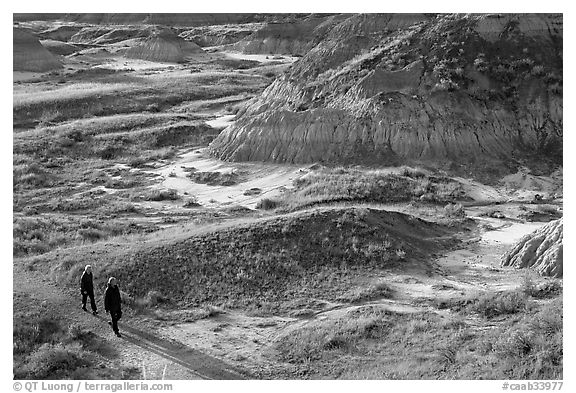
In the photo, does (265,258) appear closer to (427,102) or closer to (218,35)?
(427,102)

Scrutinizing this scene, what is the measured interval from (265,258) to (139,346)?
5154 mm

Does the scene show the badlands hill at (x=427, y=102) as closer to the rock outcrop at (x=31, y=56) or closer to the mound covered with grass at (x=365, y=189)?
the mound covered with grass at (x=365, y=189)

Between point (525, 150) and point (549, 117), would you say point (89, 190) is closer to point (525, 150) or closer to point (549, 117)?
point (525, 150)

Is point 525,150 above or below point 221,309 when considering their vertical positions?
above

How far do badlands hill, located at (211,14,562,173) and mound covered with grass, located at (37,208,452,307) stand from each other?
1065cm

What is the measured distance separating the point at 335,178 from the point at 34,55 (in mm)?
50137

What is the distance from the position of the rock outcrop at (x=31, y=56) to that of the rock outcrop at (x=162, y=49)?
40.1 feet

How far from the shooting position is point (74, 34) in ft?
330

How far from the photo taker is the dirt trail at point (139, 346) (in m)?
12.4

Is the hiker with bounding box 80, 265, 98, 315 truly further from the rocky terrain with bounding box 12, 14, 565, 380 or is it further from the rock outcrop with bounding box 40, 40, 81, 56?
the rock outcrop with bounding box 40, 40, 81, 56

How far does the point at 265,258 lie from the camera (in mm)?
17625

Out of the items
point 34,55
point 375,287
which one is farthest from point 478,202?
point 34,55

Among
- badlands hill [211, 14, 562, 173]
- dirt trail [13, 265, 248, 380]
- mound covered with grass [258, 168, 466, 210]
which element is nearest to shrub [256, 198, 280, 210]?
mound covered with grass [258, 168, 466, 210]

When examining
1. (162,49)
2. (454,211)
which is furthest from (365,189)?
(162,49)
